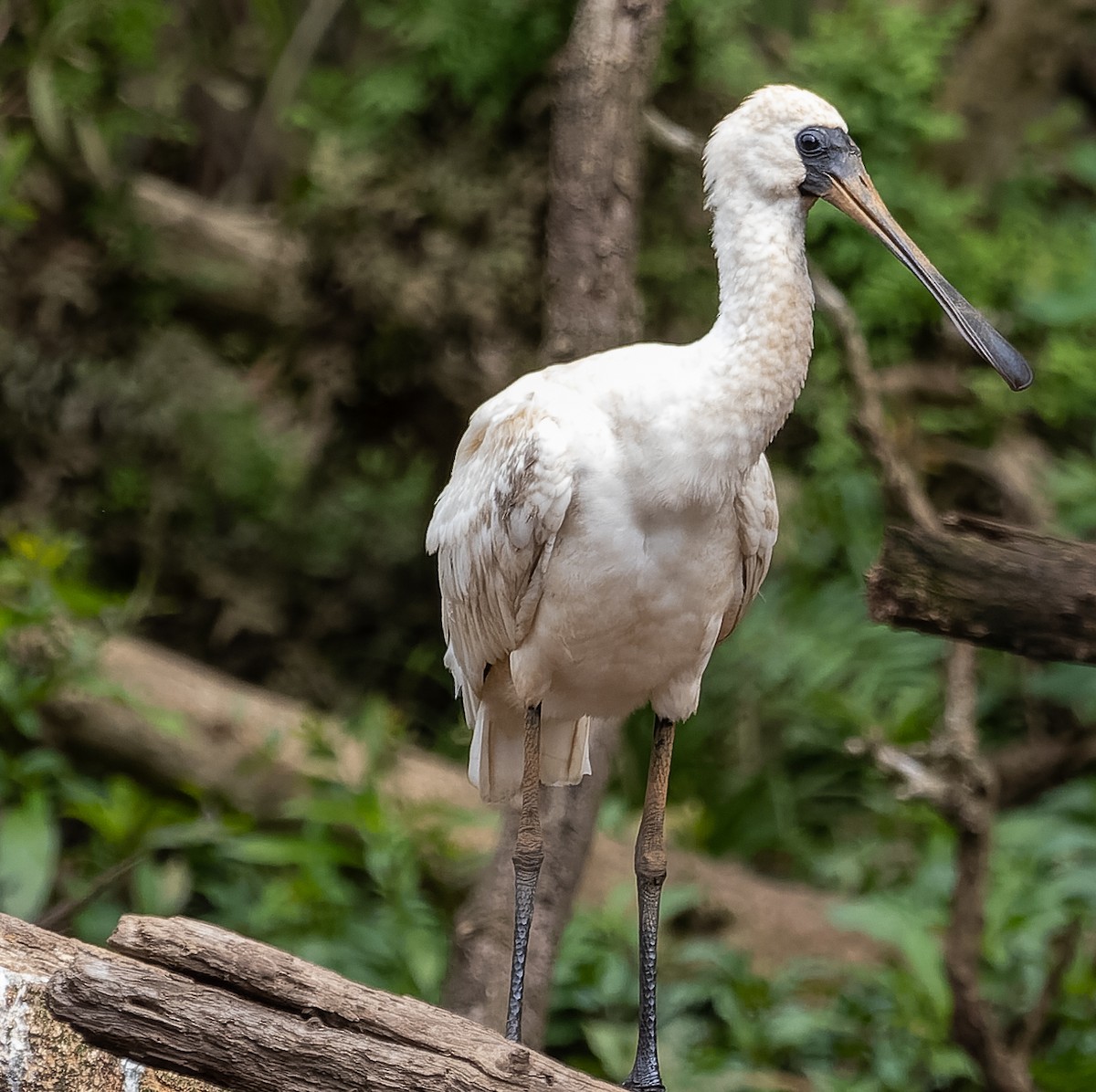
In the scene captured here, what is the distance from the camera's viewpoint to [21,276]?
754 cm

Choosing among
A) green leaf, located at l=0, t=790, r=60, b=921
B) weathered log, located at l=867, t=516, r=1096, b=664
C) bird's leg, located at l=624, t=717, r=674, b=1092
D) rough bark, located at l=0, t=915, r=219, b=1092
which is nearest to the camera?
weathered log, located at l=867, t=516, r=1096, b=664

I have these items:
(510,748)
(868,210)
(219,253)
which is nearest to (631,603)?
(510,748)

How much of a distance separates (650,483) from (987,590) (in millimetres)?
782

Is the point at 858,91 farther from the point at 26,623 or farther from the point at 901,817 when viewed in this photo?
the point at 26,623

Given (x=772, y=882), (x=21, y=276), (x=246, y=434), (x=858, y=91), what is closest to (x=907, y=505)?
(x=772, y=882)

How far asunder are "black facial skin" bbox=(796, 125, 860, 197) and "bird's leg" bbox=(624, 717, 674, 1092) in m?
1.35

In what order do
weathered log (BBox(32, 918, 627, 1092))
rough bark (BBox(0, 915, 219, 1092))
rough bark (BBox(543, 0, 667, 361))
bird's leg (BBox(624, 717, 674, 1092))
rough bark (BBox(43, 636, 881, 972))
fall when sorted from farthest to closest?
rough bark (BBox(43, 636, 881, 972)) < rough bark (BBox(543, 0, 667, 361)) < bird's leg (BBox(624, 717, 674, 1092)) < rough bark (BBox(0, 915, 219, 1092)) < weathered log (BBox(32, 918, 627, 1092))

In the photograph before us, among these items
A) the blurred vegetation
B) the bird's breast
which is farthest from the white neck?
the blurred vegetation

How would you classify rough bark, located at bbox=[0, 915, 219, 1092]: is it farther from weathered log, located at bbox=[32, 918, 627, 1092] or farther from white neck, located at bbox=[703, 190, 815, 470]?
white neck, located at bbox=[703, 190, 815, 470]

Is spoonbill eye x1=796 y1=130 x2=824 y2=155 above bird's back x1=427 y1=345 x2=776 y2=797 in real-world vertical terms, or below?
above

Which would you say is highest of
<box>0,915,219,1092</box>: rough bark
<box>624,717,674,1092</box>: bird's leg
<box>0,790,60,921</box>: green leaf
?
<box>0,790,60,921</box>: green leaf

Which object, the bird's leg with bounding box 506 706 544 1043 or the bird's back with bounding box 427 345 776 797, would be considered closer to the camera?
the bird's back with bounding box 427 345 776 797

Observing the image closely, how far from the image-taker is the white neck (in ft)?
11.0

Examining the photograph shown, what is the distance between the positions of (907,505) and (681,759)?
98.9 inches
